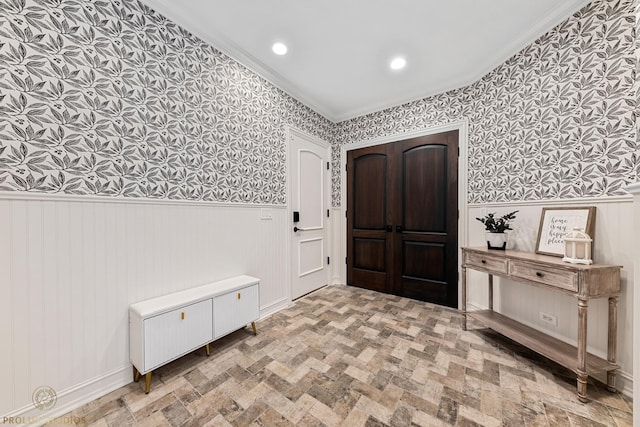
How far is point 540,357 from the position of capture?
1.81m

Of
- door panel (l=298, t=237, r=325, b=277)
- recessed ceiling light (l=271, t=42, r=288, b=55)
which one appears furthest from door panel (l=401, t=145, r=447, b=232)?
recessed ceiling light (l=271, t=42, r=288, b=55)

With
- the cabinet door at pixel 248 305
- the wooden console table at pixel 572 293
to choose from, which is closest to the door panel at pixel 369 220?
the wooden console table at pixel 572 293

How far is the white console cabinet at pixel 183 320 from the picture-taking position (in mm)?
1476

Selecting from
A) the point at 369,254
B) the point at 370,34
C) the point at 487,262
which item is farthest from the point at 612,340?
the point at 370,34

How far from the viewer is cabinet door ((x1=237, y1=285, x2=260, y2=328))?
2027 millimetres

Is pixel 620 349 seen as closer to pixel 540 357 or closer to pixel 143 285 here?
pixel 540 357

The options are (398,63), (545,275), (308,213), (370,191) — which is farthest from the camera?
(370,191)

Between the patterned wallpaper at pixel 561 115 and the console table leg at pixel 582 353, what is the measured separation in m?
0.83

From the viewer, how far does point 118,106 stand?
153cm

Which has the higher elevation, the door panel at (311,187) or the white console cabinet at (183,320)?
the door panel at (311,187)

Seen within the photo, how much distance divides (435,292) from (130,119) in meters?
3.41

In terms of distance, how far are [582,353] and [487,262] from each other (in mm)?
761

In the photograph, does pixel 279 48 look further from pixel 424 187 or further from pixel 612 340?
pixel 612 340

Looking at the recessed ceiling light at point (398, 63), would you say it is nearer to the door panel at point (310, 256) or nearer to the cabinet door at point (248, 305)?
the door panel at point (310, 256)
